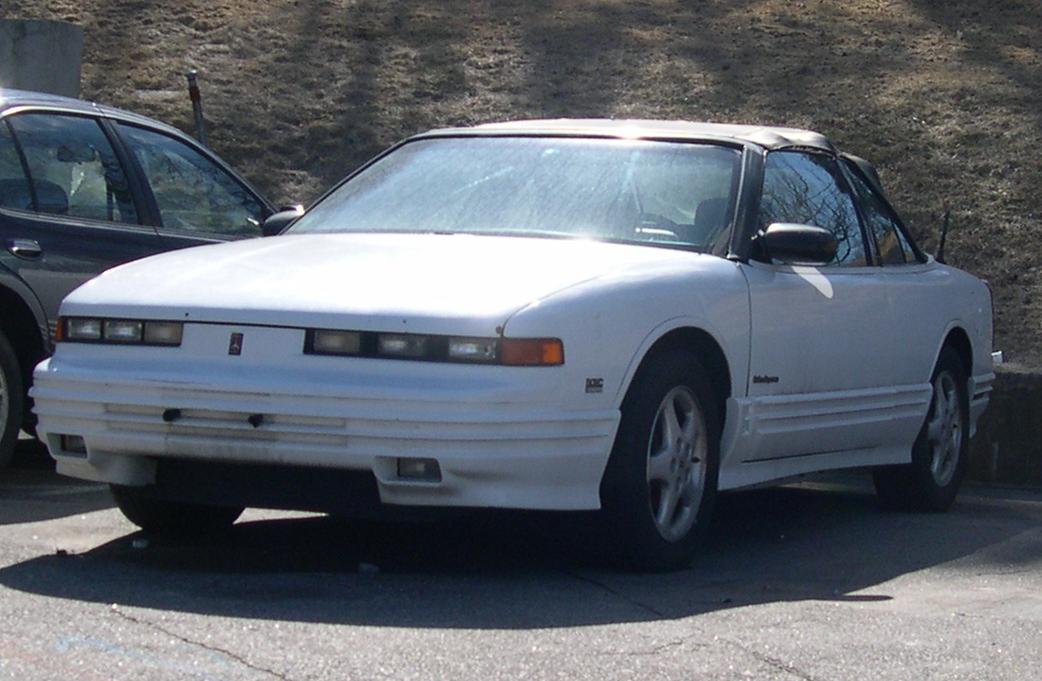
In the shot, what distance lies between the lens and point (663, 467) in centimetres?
595

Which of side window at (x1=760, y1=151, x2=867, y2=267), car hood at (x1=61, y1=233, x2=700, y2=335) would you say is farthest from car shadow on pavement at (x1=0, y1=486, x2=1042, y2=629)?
side window at (x1=760, y1=151, x2=867, y2=267)

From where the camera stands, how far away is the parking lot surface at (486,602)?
15.2 feet

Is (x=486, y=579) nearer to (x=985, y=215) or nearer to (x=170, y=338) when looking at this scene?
(x=170, y=338)

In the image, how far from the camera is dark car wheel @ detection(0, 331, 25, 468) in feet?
24.1

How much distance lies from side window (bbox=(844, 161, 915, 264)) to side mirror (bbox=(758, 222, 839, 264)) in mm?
1326

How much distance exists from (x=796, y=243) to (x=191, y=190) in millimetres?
3161

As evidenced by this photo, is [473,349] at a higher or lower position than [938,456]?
higher

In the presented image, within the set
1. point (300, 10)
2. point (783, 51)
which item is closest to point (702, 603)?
point (783, 51)

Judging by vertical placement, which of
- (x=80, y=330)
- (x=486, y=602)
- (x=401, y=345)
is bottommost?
(x=486, y=602)

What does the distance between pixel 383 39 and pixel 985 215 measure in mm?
6294

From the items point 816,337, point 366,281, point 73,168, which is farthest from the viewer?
point 73,168

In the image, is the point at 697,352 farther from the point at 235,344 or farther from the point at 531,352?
the point at 235,344

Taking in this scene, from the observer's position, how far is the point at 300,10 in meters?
18.2

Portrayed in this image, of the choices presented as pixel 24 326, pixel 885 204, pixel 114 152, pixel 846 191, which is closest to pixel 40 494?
pixel 24 326
